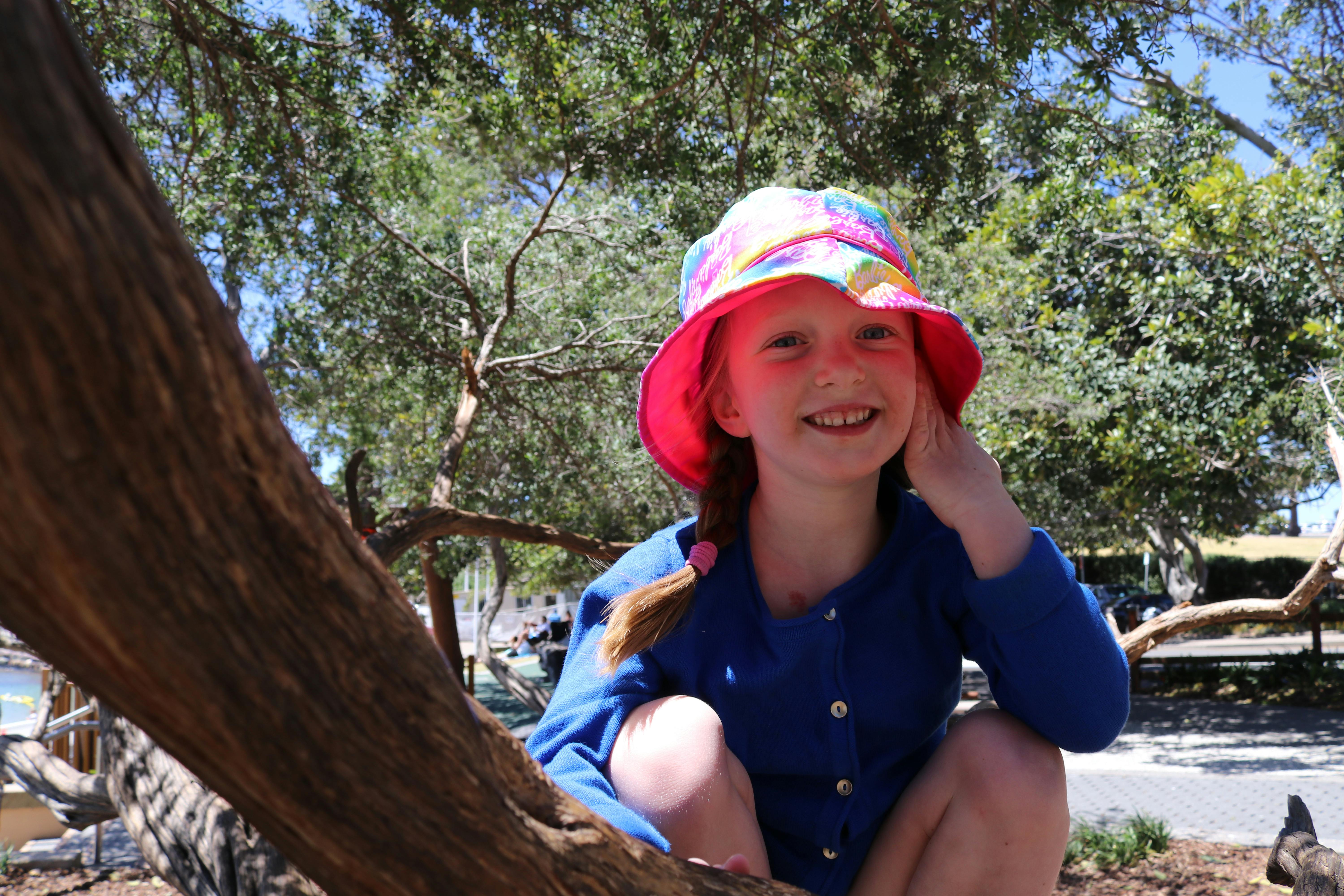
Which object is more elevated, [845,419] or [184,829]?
[845,419]

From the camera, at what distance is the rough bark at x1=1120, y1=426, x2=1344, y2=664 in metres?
3.85

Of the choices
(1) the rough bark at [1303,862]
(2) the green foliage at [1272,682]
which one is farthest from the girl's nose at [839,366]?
(2) the green foliage at [1272,682]

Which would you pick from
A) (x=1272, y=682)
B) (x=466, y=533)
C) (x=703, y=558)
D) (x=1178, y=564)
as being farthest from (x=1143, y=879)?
(x=1178, y=564)

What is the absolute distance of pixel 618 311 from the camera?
422 inches

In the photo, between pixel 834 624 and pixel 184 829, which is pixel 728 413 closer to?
pixel 834 624

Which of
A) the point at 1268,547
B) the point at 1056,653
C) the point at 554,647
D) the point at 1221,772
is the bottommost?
the point at 1221,772

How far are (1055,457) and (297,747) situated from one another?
32.7ft

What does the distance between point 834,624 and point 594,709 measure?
466 mm

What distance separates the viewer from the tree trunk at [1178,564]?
70.2 feet

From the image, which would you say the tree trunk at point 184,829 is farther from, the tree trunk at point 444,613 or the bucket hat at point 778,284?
the tree trunk at point 444,613

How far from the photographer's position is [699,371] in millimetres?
2096

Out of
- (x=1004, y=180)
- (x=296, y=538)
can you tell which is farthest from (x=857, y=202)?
(x=1004, y=180)

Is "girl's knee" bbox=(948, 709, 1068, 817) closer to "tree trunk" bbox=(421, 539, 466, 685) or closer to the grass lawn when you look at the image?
"tree trunk" bbox=(421, 539, 466, 685)

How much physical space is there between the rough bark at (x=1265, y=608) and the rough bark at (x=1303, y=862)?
40.4 inches
